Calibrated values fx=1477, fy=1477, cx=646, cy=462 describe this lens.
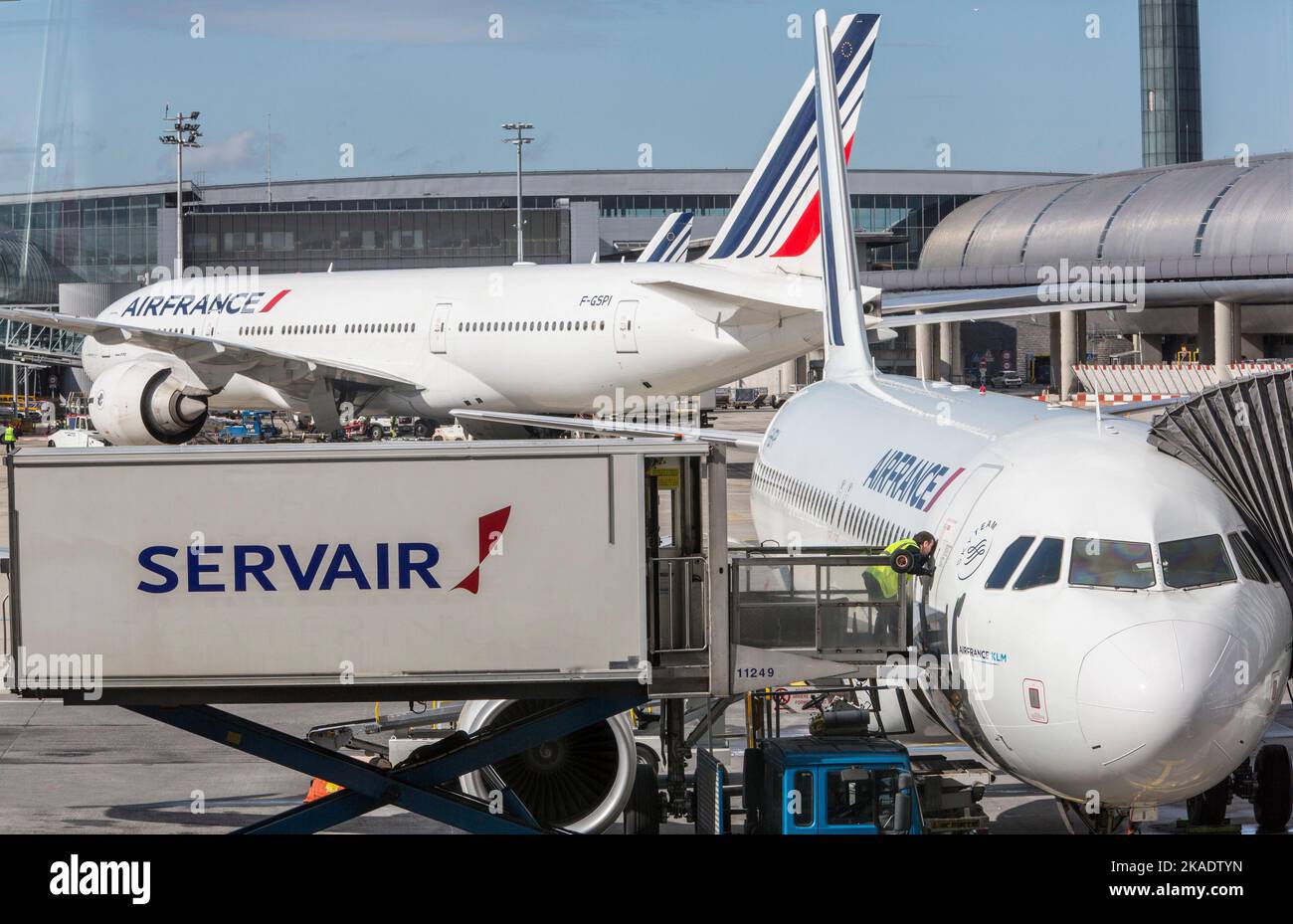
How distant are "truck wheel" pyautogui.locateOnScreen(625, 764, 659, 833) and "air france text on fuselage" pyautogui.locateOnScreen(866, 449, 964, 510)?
3.85 m

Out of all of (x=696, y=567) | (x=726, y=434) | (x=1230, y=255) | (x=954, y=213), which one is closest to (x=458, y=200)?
(x=954, y=213)

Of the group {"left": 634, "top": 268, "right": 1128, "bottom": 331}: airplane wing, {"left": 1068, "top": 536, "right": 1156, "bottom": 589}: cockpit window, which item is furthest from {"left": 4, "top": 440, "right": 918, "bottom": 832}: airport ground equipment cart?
{"left": 634, "top": 268, "right": 1128, "bottom": 331}: airplane wing

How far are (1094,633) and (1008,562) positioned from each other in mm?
1122

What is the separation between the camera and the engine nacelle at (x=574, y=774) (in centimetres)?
1516

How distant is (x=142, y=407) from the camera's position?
40969 mm

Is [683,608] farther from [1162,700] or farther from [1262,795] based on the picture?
[1262,795]

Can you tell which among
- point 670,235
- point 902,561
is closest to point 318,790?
point 902,561

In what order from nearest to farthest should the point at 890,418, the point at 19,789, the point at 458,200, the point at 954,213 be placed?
the point at 19,789 < the point at 890,418 < the point at 954,213 < the point at 458,200

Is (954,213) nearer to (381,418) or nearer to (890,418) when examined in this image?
(381,418)

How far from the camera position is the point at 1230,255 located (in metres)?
73.8

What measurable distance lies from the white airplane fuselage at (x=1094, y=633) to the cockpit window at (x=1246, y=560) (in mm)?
68

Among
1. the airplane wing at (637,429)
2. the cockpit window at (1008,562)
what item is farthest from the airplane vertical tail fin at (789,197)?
the cockpit window at (1008,562)

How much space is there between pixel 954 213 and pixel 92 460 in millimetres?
91081
